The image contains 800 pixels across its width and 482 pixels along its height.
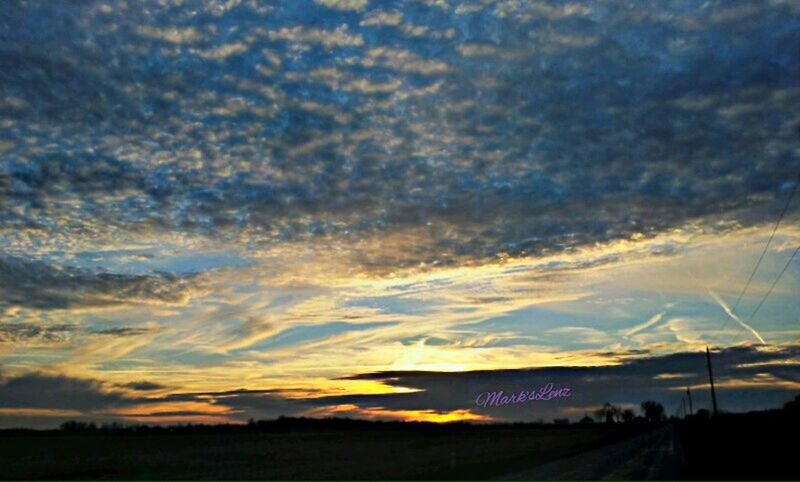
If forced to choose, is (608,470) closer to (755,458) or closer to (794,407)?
(755,458)

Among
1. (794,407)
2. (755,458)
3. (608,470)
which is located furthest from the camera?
(794,407)

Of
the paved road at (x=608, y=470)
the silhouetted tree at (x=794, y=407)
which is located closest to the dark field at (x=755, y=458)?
the paved road at (x=608, y=470)

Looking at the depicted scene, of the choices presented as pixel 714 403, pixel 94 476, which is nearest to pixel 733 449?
pixel 94 476

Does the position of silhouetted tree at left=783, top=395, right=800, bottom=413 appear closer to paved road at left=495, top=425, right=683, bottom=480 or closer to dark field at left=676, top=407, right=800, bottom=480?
dark field at left=676, top=407, right=800, bottom=480

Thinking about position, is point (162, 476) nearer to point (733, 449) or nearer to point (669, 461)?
point (669, 461)

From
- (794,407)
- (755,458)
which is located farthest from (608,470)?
(794,407)

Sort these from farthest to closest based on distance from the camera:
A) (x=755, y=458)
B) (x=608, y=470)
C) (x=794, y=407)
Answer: (x=794, y=407) → (x=608, y=470) → (x=755, y=458)

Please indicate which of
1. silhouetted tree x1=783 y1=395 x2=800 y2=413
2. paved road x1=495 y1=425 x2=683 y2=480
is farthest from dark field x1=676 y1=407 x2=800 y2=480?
silhouetted tree x1=783 y1=395 x2=800 y2=413

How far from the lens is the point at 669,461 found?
43.4m

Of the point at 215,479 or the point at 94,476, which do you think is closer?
the point at 215,479

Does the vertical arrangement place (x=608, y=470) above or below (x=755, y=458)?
below

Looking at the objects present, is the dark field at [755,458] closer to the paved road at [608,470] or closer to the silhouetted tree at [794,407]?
the paved road at [608,470]

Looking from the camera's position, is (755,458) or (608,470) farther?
(608,470)

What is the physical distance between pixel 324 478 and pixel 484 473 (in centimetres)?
905
